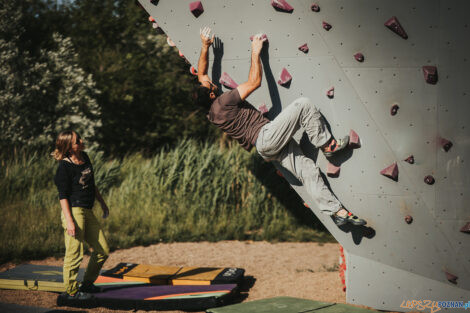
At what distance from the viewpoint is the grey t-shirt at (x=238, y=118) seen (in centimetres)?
468

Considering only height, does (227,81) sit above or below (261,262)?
above

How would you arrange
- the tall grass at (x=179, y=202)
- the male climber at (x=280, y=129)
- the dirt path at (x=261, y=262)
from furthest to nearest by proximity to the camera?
the tall grass at (x=179, y=202) < the dirt path at (x=261, y=262) < the male climber at (x=280, y=129)

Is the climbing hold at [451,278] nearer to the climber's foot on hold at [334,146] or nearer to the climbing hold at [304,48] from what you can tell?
the climber's foot on hold at [334,146]

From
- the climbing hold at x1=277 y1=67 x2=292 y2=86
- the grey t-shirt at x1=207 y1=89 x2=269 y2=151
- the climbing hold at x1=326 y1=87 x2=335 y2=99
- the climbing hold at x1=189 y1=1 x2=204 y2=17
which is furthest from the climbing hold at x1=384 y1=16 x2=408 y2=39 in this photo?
the climbing hold at x1=189 y1=1 x2=204 y2=17

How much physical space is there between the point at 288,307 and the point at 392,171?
169 cm

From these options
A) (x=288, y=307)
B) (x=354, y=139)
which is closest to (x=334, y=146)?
(x=354, y=139)

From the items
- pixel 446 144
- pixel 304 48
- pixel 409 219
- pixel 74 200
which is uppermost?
pixel 304 48

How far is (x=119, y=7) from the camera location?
1636 cm

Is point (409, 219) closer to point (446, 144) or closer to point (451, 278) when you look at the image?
point (451, 278)

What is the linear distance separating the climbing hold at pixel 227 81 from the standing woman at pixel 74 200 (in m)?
1.61

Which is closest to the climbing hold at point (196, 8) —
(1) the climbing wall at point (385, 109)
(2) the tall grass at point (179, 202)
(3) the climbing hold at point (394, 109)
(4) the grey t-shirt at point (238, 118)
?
(1) the climbing wall at point (385, 109)

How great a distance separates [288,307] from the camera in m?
4.55

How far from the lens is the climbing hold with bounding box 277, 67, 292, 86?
471 cm

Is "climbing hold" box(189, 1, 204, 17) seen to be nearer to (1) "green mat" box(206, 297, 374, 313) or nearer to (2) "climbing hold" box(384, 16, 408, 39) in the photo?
(2) "climbing hold" box(384, 16, 408, 39)
